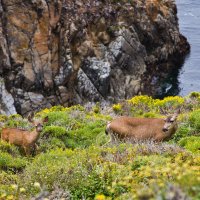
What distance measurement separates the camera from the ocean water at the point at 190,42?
50094 mm

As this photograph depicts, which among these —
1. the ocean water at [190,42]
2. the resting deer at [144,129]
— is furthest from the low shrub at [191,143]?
the ocean water at [190,42]

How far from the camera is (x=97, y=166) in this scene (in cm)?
963

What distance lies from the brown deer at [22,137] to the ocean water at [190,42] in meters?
35.1

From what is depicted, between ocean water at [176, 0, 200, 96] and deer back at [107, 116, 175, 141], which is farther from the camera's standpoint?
ocean water at [176, 0, 200, 96]

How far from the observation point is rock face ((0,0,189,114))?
127ft

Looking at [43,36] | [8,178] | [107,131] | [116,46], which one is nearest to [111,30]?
[116,46]

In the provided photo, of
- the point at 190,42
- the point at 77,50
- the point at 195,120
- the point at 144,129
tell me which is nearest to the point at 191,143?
the point at 144,129

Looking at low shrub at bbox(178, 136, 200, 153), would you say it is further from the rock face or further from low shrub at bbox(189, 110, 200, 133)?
the rock face

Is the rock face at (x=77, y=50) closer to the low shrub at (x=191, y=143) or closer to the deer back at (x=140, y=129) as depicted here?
the deer back at (x=140, y=129)

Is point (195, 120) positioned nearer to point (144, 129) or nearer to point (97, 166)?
A: point (144, 129)

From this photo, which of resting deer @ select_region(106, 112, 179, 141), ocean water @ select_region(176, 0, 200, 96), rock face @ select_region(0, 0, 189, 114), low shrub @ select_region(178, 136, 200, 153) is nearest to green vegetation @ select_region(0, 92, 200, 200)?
low shrub @ select_region(178, 136, 200, 153)

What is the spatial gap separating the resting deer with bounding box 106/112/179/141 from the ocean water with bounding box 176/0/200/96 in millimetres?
34184

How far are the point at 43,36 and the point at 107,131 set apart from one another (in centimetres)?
2688

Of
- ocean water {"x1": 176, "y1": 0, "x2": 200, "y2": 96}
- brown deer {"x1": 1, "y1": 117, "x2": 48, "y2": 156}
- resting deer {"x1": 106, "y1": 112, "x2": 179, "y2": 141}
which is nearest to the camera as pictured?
brown deer {"x1": 1, "y1": 117, "x2": 48, "y2": 156}
